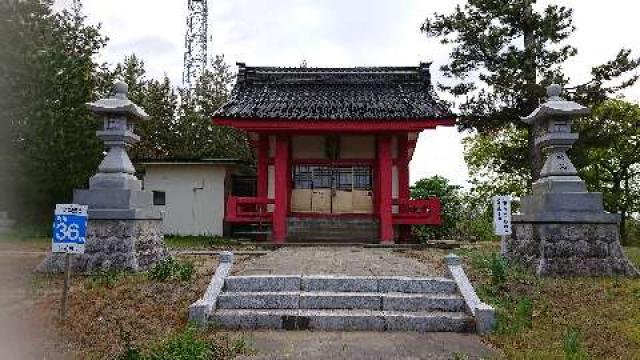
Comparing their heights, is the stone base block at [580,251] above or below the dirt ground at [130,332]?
above

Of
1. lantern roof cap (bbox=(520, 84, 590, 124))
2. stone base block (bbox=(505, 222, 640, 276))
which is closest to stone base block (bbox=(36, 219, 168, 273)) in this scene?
stone base block (bbox=(505, 222, 640, 276))

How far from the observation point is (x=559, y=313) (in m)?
7.17

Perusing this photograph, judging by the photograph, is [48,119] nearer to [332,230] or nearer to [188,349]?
[332,230]

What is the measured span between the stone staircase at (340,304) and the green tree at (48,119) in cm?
1320

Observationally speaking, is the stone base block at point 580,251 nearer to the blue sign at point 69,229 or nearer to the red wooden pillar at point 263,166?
the blue sign at point 69,229

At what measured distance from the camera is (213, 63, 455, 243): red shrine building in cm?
1519

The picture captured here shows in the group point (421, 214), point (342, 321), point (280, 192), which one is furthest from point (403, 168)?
point (342, 321)

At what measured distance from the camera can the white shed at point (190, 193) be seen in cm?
2075

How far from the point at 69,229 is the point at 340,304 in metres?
3.93

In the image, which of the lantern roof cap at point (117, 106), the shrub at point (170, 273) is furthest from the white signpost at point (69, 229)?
the lantern roof cap at point (117, 106)

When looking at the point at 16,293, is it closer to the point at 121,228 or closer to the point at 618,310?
the point at 121,228

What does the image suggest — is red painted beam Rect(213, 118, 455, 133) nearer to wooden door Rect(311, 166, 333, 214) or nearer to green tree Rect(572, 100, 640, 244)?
wooden door Rect(311, 166, 333, 214)

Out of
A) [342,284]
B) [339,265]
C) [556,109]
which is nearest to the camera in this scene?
[342,284]

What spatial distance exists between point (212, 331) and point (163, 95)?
2669 centimetres
